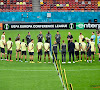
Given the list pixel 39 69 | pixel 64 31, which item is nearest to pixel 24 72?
pixel 39 69

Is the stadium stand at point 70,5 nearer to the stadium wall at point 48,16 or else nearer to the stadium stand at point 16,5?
the stadium stand at point 16,5

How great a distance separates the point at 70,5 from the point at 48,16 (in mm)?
5997

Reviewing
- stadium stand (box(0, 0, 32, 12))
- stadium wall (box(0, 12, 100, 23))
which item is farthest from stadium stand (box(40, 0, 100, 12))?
stadium wall (box(0, 12, 100, 23))

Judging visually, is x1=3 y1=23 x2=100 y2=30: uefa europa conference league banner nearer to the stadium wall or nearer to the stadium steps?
the stadium wall

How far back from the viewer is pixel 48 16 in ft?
182

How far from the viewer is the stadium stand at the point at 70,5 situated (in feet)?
193

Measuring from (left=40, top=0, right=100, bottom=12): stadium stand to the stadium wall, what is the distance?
272 cm

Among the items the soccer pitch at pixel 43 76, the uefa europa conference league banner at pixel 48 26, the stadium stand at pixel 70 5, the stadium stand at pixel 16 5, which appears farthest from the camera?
the stadium stand at pixel 70 5

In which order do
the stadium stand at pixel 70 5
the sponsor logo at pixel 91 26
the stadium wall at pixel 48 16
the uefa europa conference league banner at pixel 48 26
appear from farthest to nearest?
the stadium stand at pixel 70 5
the stadium wall at pixel 48 16
the sponsor logo at pixel 91 26
the uefa europa conference league banner at pixel 48 26

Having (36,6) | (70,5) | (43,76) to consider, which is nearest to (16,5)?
(36,6)

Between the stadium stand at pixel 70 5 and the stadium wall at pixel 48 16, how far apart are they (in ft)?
8.94

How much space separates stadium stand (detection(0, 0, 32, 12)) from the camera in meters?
58.0

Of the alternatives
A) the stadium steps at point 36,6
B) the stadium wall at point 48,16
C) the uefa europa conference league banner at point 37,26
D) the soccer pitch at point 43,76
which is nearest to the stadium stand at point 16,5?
the stadium steps at point 36,6

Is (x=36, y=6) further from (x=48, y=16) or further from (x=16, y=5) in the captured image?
(x=48, y=16)
